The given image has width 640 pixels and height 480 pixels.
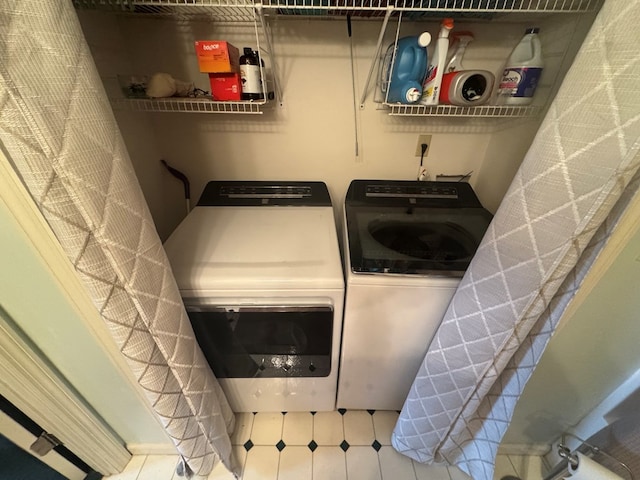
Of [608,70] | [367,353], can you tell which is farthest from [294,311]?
[608,70]

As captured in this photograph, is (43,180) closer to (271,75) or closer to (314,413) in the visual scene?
(271,75)

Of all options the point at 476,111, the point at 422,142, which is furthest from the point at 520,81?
the point at 422,142

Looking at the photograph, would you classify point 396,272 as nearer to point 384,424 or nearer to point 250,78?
point 250,78

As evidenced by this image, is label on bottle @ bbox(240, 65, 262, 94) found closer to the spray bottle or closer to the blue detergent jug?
the blue detergent jug

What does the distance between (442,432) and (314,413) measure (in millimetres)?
650

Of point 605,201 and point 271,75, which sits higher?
point 271,75

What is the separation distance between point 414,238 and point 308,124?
2.42 ft

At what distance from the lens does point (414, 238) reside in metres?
1.10

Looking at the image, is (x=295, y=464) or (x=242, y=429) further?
(x=242, y=429)

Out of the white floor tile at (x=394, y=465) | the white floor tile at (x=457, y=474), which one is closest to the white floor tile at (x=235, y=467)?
the white floor tile at (x=394, y=465)

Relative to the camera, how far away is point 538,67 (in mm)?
961

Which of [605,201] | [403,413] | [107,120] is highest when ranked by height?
[107,120]

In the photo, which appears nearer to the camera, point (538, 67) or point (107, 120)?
point (107, 120)

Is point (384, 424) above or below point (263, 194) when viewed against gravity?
below
